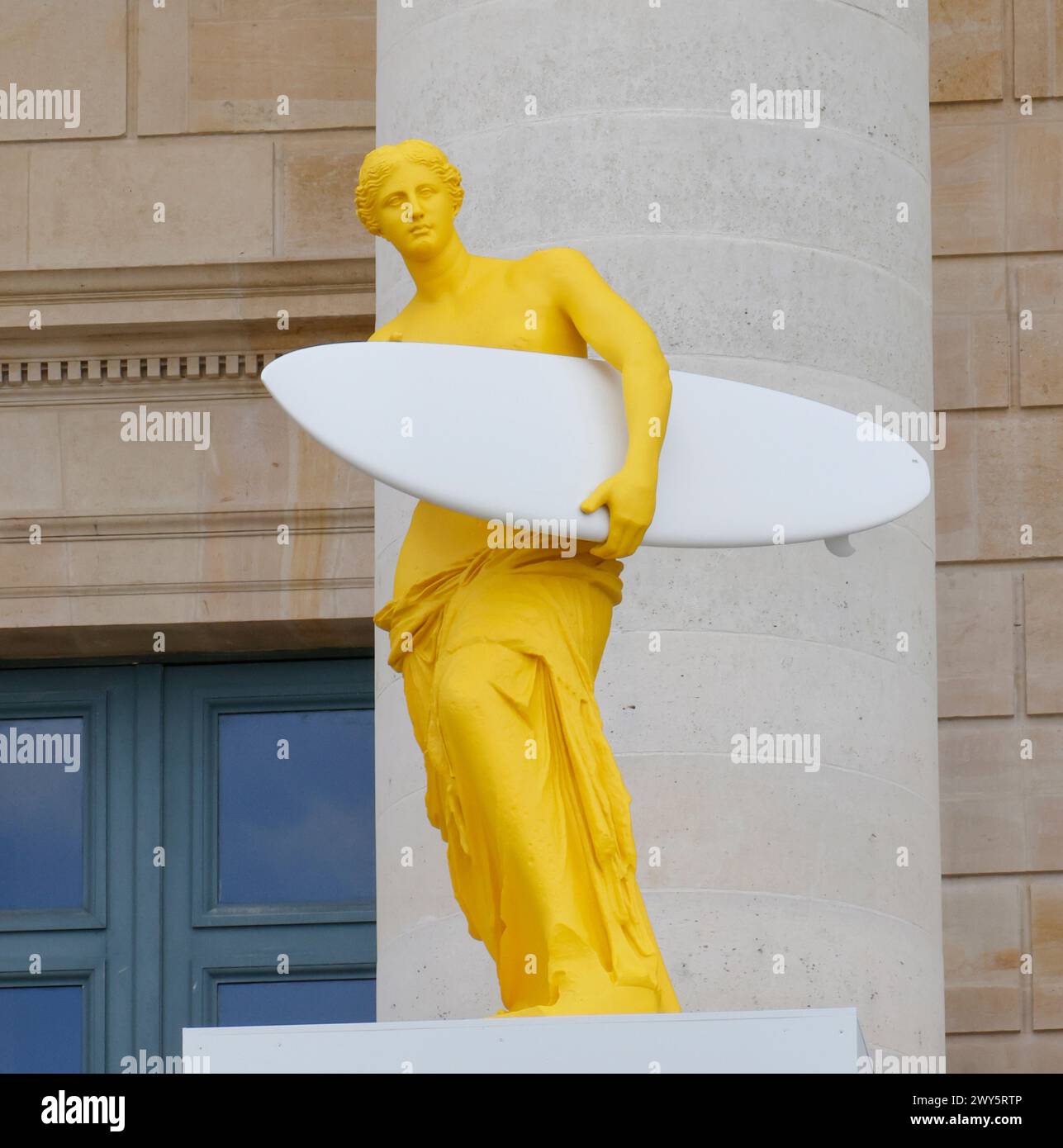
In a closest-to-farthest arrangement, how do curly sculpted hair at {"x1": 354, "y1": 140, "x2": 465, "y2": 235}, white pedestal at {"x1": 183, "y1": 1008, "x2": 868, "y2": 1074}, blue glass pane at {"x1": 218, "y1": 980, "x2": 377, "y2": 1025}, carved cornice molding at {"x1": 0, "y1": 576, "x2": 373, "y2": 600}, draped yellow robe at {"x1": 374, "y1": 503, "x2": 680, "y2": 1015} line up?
white pedestal at {"x1": 183, "y1": 1008, "x2": 868, "y2": 1074} < draped yellow robe at {"x1": 374, "y1": 503, "x2": 680, "y2": 1015} < curly sculpted hair at {"x1": 354, "y1": 140, "x2": 465, "y2": 235} < blue glass pane at {"x1": 218, "y1": 980, "x2": 377, "y2": 1025} < carved cornice molding at {"x1": 0, "y1": 576, "x2": 373, "y2": 600}

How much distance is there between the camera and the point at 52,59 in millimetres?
13469

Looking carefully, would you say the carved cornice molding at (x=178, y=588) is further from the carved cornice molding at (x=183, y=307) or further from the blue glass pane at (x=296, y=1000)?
the blue glass pane at (x=296, y=1000)

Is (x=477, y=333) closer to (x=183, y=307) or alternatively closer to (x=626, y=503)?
(x=626, y=503)

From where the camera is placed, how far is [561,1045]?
6.42 metres

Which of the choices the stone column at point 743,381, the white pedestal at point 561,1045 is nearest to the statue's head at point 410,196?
the white pedestal at point 561,1045

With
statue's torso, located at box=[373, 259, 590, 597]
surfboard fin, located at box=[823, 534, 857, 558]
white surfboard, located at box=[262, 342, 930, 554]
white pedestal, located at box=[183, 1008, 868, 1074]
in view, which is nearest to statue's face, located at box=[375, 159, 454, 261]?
statue's torso, located at box=[373, 259, 590, 597]

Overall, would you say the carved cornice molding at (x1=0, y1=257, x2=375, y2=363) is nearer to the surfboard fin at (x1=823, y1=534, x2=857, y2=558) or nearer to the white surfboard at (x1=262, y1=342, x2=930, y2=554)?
the white surfboard at (x1=262, y1=342, x2=930, y2=554)

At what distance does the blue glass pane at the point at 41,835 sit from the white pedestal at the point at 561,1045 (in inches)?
260

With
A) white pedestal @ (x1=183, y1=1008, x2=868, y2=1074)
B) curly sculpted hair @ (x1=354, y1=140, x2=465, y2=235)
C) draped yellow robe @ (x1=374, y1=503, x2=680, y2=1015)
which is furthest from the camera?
curly sculpted hair @ (x1=354, y1=140, x2=465, y2=235)

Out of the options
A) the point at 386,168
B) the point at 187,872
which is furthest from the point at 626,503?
the point at 187,872

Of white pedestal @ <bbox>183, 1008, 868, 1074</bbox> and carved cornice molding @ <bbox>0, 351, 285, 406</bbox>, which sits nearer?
white pedestal @ <bbox>183, 1008, 868, 1074</bbox>

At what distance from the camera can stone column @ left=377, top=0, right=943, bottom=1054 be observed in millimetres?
9742

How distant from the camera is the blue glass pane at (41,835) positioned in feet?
42.5

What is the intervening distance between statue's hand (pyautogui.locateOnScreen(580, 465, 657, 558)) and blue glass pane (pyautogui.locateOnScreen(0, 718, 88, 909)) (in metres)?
6.48
